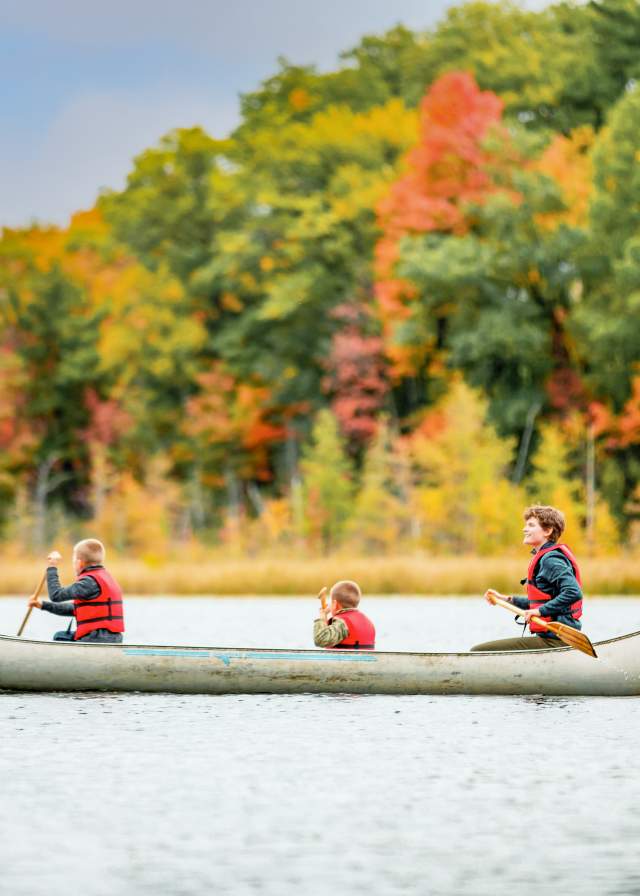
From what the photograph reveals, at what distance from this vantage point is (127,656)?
1333 centimetres

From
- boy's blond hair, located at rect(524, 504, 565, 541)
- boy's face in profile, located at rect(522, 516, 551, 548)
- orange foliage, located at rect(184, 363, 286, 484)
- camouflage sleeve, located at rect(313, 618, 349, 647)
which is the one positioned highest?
orange foliage, located at rect(184, 363, 286, 484)

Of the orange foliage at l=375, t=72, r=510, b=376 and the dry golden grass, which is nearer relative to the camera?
the dry golden grass

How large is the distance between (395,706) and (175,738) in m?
2.46

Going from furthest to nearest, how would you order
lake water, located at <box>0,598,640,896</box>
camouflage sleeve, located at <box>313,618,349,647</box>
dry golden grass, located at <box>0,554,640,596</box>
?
dry golden grass, located at <box>0,554,640,596</box> < camouflage sleeve, located at <box>313,618,349,647</box> < lake water, located at <box>0,598,640,896</box>

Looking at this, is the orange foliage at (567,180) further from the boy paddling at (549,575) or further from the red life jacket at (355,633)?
the boy paddling at (549,575)

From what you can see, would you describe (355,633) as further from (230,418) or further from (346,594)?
(230,418)

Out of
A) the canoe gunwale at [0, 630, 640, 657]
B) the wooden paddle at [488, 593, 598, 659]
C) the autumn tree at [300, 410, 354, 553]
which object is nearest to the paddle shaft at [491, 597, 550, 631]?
the wooden paddle at [488, 593, 598, 659]

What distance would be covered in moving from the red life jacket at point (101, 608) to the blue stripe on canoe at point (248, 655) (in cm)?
50

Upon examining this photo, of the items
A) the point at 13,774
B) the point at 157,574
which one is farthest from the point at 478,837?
the point at 157,574

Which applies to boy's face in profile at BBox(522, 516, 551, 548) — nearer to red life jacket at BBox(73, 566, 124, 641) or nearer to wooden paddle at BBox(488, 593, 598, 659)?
wooden paddle at BBox(488, 593, 598, 659)

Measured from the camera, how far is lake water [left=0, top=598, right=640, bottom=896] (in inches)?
282

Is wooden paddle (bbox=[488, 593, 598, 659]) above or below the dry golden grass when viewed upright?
below

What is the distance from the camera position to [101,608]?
1374cm

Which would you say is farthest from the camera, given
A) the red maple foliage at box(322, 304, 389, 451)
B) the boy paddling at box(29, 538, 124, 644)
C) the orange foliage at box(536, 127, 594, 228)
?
the red maple foliage at box(322, 304, 389, 451)
